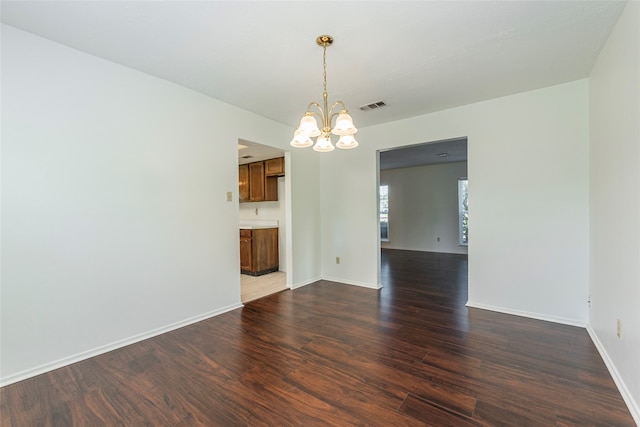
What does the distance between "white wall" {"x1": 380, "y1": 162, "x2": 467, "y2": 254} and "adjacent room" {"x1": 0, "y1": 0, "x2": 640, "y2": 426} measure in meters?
4.28

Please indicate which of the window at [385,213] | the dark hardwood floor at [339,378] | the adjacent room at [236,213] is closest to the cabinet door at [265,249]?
the adjacent room at [236,213]

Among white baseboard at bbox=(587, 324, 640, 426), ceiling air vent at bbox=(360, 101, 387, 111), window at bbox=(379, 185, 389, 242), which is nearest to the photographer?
white baseboard at bbox=(587, 324, 640, 426)

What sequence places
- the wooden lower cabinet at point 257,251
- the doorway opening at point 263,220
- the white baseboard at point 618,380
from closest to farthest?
the white baseboard at point 618,380 < the doorway opening at point 263,220 < the wooden lower cabinet at point 257,251

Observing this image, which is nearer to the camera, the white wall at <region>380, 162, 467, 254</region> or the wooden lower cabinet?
the wooden lower cabinet

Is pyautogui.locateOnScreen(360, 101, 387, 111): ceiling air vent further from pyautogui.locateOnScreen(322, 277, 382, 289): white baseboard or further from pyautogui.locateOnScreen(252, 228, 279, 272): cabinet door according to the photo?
pyautogui.locateOnScreen(252, 228, 279, 272): cabinet door

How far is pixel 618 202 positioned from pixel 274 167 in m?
4.38

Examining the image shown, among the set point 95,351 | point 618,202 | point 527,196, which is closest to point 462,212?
point 527,196

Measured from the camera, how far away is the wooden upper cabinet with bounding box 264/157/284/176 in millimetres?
5074

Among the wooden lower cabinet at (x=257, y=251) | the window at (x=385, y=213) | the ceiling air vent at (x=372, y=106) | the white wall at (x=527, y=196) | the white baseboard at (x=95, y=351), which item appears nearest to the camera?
the white baseboard at (x=95, y=351)

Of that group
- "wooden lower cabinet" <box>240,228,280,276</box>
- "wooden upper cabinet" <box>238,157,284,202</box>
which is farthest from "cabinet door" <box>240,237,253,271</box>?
"wooden upper cabinet" <box>238,157,284,202</box>

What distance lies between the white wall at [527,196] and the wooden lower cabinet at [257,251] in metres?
2.92

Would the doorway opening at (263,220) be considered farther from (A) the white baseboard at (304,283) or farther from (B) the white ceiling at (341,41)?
(B) the white ceiling at (341,41)

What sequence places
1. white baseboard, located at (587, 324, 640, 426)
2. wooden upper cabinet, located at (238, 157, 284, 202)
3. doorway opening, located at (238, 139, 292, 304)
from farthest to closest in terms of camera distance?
1. wooden upper cabinet, located at (238, 157, 284, 202)
2. doorway opening, located at (238, 139, 292, 304)
3. white baseboard, located at (587, 324, 640, 426)

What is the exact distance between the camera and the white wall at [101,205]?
1.99 m
